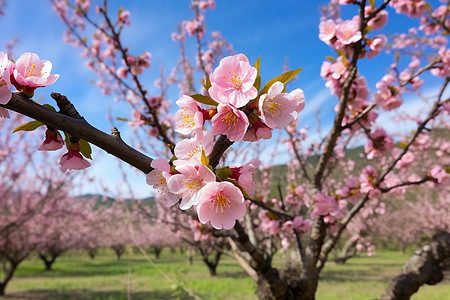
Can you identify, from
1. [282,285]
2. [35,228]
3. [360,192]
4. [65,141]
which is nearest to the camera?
[65,141]

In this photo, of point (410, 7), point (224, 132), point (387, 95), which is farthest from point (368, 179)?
point (224, 132)

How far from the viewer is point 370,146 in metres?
2.58

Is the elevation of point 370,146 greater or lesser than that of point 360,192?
greater

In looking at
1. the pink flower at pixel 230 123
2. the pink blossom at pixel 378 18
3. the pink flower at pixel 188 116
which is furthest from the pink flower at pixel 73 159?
the pink blossom at pixel 378 18

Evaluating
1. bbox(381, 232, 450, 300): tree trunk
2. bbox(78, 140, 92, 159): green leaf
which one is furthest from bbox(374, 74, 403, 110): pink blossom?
bbox(78, 140, 92, 159): green leaf

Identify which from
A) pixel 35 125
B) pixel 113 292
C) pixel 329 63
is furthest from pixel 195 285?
pixel 35 125

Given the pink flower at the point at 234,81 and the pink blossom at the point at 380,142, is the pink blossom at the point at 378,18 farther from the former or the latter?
the pink flower at the point at 234,81

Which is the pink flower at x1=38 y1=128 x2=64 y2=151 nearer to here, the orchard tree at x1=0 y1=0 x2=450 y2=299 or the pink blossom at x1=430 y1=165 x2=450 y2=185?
the orchard tree at x1=0 y1=0 x2=450 y2=299

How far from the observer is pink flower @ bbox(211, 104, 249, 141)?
630 mm

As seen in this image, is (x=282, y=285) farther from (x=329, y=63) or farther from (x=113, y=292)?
(x=113, y=292)

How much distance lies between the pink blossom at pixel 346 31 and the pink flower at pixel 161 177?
1.57 metres

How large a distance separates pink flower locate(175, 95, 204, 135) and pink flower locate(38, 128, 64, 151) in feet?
1.06

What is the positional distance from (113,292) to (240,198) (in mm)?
11118

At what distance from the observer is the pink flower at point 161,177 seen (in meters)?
0.64
